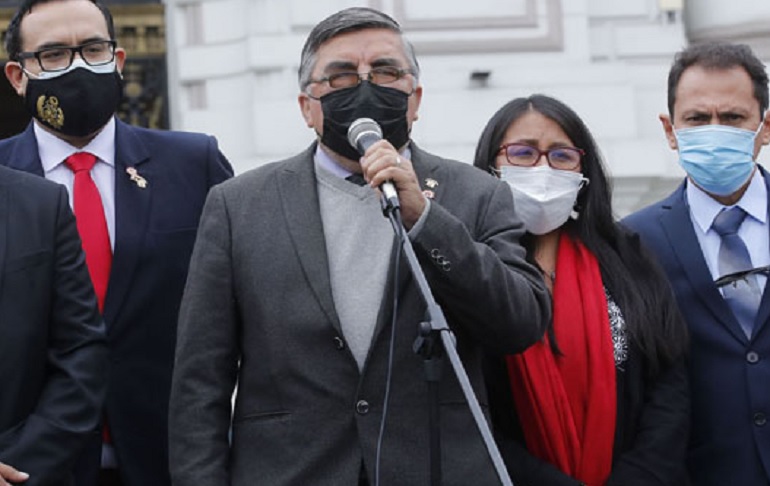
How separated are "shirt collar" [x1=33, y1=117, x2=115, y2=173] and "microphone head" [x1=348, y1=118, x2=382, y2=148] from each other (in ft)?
3.65

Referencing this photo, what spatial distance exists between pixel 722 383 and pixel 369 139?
5.23 feet

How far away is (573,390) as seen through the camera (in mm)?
4547

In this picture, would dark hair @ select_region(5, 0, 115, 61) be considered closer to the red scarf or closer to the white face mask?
the white face mask

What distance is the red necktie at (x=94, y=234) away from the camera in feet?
14.8

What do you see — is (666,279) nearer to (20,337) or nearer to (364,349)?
(364,349)

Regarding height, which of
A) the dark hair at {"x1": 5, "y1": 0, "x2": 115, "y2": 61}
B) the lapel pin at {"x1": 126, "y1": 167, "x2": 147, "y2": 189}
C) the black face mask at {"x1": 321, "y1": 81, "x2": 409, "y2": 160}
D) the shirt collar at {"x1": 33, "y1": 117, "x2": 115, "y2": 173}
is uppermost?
the dark hair at {"x1": 5, "y1": 0, "x2": 115, "y2": 61}

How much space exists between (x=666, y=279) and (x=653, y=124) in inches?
180

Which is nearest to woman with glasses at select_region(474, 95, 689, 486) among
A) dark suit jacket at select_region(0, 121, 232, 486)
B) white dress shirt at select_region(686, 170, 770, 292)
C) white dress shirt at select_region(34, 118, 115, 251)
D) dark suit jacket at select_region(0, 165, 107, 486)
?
white dress shirt at select_region(686, 170, 770, 292)

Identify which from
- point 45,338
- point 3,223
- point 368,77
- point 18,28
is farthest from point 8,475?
point 18,28

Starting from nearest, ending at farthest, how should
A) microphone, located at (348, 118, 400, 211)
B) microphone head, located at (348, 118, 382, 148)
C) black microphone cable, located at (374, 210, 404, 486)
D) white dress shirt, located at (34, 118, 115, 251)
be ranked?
microphone, located at (348, 118, 400, 211)
microphone head, located at (348, 118, 382, 148)
black microphone cable, located at (374, 210, 404, 486)
white dress shirt, located at (34, 118, 115, 251)

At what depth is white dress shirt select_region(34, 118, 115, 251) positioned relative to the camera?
461cm

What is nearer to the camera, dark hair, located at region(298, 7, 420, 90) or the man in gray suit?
the man in gray suit

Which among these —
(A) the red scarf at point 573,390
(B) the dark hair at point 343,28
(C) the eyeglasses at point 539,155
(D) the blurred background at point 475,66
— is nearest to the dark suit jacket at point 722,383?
(A) the red scarf at point 573,390

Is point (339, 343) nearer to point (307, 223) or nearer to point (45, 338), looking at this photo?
point (307, 223)
